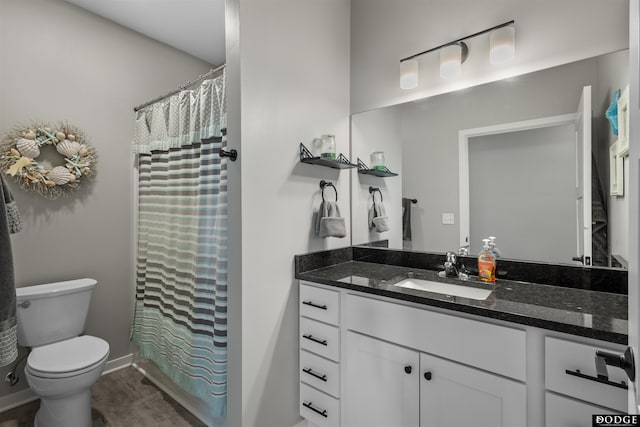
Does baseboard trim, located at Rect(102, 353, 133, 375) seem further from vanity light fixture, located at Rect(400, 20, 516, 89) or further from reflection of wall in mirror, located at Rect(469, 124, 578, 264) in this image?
vanity light fixture, located at Rect(400, 20, 516, 89)

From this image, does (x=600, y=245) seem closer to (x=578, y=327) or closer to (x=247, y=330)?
(x=578, y=327)

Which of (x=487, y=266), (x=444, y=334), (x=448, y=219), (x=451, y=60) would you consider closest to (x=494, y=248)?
(x=487, y=266)

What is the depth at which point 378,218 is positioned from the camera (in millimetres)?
2104

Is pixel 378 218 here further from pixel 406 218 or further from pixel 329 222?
pixel 329 222

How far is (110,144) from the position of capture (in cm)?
247

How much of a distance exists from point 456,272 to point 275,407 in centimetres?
118

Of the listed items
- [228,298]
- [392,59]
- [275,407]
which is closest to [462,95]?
[392,59]

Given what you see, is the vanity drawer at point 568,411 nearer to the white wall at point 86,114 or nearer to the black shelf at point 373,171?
the black shelf at point 373,171

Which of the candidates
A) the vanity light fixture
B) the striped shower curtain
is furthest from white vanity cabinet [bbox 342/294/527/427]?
the vanity light fixture

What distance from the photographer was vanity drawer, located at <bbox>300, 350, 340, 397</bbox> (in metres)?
1.58

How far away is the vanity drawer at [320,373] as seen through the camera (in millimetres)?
1580

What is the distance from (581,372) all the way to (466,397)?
388mm

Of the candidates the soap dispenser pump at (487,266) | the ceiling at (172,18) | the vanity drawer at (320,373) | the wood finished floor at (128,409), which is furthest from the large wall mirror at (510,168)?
the wood finished floor at (128,409)

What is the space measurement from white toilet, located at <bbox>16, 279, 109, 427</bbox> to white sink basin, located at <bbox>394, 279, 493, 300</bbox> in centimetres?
173
